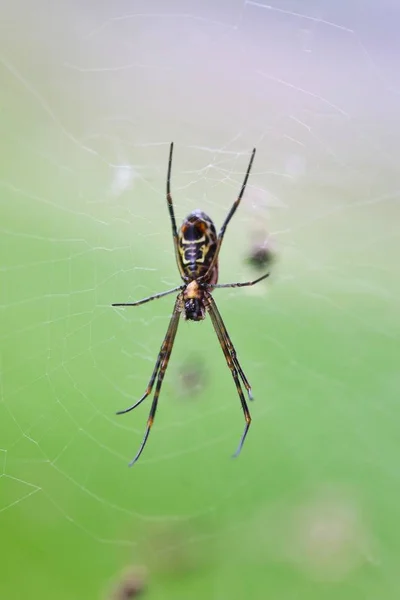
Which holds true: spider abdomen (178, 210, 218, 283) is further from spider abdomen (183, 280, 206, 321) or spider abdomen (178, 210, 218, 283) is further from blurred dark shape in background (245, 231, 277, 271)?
blurred dark shape in background (245, 231, 277, 271)

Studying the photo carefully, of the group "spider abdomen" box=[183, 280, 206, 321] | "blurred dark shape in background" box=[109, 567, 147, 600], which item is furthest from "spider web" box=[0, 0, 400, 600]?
"spider abdomen" box=[183, 280, 206, 321]

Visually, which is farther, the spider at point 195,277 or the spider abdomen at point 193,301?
the spider abdomen at point 193,301

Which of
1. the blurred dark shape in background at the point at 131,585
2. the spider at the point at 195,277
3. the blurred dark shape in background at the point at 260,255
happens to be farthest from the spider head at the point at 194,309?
the blurred dark shape in background at the point at 131,585

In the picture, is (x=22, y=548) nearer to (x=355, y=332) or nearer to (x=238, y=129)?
(x=355, y=332)

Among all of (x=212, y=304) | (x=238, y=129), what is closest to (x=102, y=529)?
(x=212, y=304)

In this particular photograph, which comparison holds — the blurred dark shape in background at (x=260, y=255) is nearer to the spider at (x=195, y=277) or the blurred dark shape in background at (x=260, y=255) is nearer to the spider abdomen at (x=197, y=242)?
the spider at (x=195, y=277)

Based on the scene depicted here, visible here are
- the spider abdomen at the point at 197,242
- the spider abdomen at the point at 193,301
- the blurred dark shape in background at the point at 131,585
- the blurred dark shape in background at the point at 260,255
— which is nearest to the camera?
the spider abdomen at the point at 197,242
